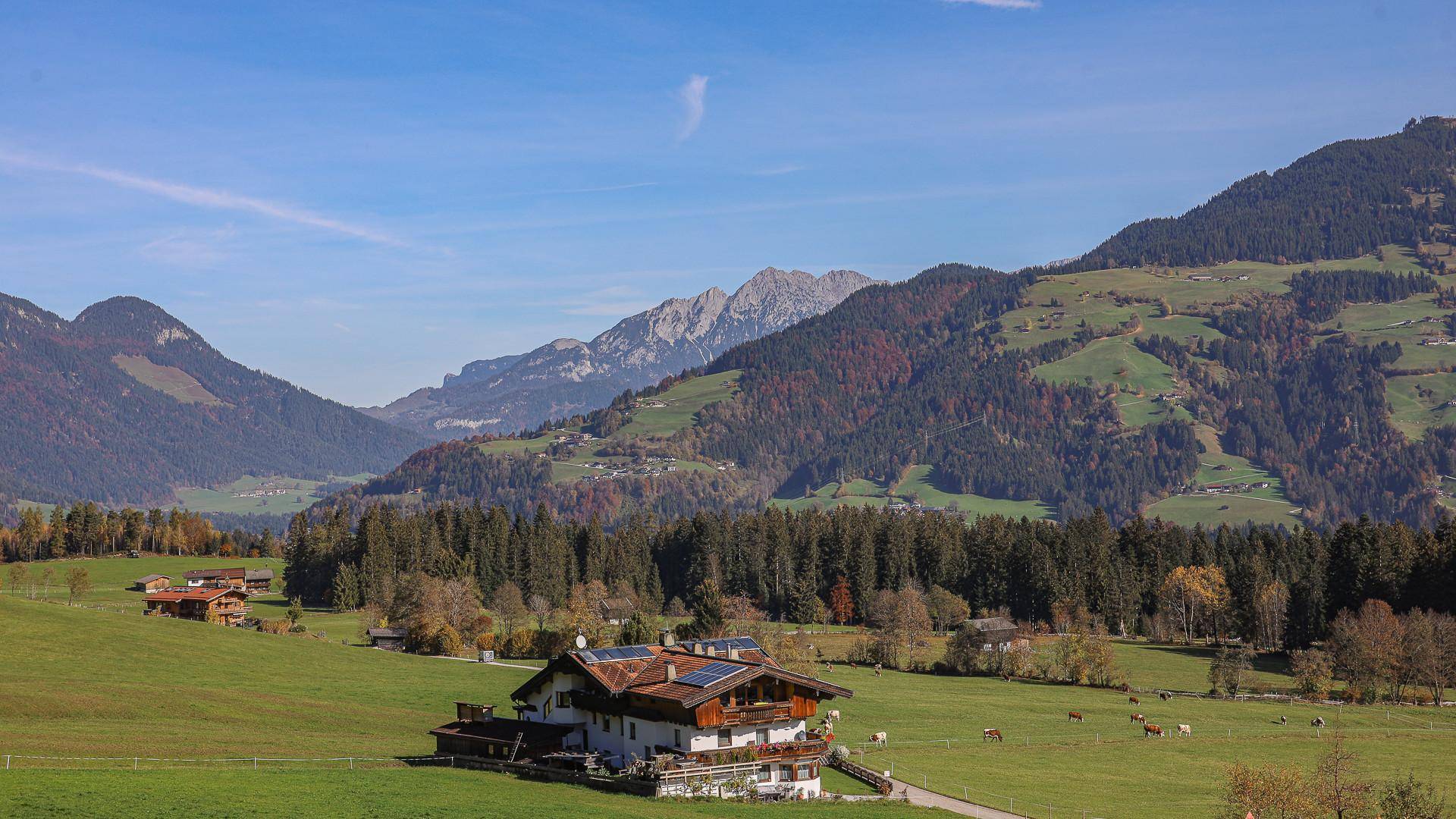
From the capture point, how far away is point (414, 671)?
102 metres

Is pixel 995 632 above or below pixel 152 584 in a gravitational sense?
below

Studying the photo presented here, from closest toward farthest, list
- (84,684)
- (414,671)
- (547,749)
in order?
(547,749) < (84,684) < (414,671)

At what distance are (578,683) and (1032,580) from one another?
118371 millimetres

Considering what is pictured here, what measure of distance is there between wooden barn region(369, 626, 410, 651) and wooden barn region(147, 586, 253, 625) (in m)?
24.5

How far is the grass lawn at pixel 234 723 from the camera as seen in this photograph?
151ft

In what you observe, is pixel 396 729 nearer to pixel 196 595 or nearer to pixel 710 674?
pixel 710 674

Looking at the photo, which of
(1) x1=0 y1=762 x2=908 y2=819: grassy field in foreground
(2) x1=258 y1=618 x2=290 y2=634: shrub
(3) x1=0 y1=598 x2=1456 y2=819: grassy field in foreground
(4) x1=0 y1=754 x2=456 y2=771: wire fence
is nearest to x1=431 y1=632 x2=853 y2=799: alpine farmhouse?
(1) x1=0 y1=762 x2=908 y2=819: grassy field in foreground

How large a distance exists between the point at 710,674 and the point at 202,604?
107 metres

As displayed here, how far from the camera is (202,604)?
146 meters

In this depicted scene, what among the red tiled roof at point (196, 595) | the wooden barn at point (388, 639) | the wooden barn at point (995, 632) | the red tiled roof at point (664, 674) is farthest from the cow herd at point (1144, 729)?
the red tiled roof at point (196, 595)

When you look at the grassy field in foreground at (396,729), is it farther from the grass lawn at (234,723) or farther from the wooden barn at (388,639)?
the wooden barn at (388,639)

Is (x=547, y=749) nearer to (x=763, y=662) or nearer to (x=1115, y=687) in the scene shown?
(x=763, y=662)

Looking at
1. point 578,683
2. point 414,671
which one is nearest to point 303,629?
point 414,671

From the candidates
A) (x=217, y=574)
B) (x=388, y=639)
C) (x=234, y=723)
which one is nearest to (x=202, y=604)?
(x=388, y=639)
